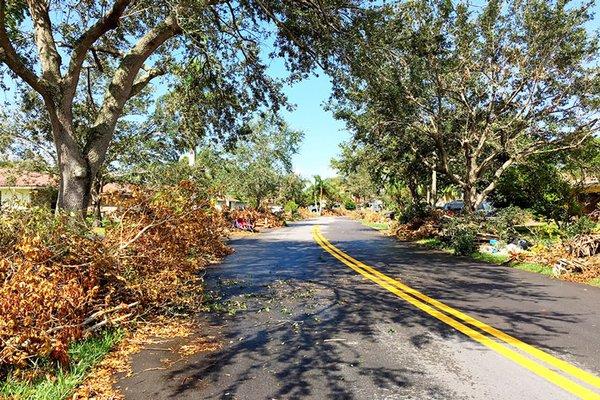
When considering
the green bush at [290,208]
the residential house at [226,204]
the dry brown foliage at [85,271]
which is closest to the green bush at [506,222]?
the residential house at [226,204]

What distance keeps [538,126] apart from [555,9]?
4.67 m

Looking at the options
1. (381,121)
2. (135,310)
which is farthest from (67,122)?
(381,121)

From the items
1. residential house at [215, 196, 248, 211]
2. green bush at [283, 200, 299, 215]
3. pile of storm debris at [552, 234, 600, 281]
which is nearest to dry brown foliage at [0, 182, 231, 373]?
residential house at [215, 196, 248, 211]

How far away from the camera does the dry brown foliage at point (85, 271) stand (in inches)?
171

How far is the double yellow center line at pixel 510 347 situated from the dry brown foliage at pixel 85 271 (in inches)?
150

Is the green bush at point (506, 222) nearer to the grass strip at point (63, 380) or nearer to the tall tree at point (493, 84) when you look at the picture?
the tall tree at point (493, 84)

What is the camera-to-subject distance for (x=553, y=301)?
23.9 feet

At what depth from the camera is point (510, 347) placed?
4863mm

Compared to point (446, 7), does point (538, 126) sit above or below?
below

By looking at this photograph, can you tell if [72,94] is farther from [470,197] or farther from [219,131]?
[470,197]

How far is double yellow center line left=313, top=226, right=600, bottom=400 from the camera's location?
3869mm

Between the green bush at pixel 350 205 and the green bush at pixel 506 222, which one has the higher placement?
the green bush at pixel 350 205

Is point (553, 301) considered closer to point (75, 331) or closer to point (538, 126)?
point (75, 331)

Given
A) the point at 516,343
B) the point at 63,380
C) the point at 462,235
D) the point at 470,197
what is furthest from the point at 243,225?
the point at 63,380
